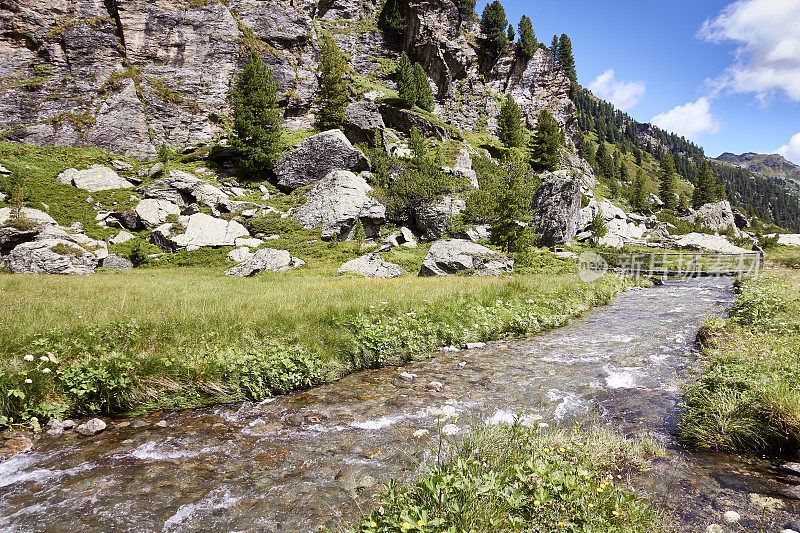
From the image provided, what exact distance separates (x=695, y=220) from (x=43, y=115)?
135825 millimetres

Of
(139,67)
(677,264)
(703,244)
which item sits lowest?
(677,264)

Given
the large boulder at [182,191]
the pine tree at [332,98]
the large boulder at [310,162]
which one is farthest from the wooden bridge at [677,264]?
the pine tree at [332,98]

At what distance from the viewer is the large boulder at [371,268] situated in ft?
84.6

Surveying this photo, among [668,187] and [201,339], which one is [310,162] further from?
[668,187]

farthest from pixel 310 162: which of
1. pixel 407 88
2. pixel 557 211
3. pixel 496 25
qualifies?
pixel 496 25

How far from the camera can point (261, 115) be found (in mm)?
44125

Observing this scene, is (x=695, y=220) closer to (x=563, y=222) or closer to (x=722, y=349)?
(x=563, y=222)

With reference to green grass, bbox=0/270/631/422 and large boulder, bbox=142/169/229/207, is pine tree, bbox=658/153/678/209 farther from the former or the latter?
large boulder, bbox=142/169/229/207

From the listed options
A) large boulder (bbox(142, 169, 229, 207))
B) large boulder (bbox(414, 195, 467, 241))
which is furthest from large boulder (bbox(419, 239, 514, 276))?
large boulder (bbox(142, 169, 229, 207))

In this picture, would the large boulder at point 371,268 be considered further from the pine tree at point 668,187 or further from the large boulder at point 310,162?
the pine tree at point 668,187

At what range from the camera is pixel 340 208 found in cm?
3669

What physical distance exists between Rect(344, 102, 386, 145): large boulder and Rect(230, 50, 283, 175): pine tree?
10.6m

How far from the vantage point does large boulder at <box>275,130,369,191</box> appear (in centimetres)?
4303

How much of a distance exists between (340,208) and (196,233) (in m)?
13.8
